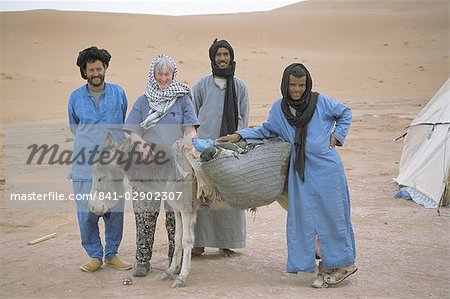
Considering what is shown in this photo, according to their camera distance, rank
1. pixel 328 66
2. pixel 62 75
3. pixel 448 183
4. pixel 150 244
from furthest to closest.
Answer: pixel 328 66 → pixel 62 75 → pixel 448 183 → pixel 150 244

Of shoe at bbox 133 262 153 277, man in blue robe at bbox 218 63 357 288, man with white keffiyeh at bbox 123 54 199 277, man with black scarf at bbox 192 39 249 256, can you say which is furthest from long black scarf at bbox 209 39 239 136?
shoe at bbox 133 262 153 277

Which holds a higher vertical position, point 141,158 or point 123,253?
point 141,158

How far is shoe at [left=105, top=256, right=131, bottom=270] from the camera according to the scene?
18.5 feet

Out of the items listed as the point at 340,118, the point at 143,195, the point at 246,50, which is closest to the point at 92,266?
the point at 143,195

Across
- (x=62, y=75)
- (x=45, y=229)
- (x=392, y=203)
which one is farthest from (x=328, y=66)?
(x=45, y=229)

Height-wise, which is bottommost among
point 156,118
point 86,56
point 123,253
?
point 123,253

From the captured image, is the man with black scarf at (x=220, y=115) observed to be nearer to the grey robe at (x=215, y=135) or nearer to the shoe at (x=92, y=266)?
the grey robe at (x=215, y=135)

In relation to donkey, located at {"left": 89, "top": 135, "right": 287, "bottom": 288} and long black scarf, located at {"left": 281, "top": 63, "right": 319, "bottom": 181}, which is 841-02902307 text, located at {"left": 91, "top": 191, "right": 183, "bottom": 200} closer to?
donkey, located at {"left": 89, "top": 135, "right": 287, "bottom": 288}

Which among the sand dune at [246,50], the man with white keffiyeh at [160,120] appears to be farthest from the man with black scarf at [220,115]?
the sand dune at [246,50]

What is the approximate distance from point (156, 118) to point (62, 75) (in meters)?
23.6

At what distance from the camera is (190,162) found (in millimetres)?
4984

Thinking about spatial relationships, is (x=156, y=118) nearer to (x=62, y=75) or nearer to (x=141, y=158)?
(x=141, y=158)

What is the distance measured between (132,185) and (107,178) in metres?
0.26

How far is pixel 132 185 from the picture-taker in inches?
204
